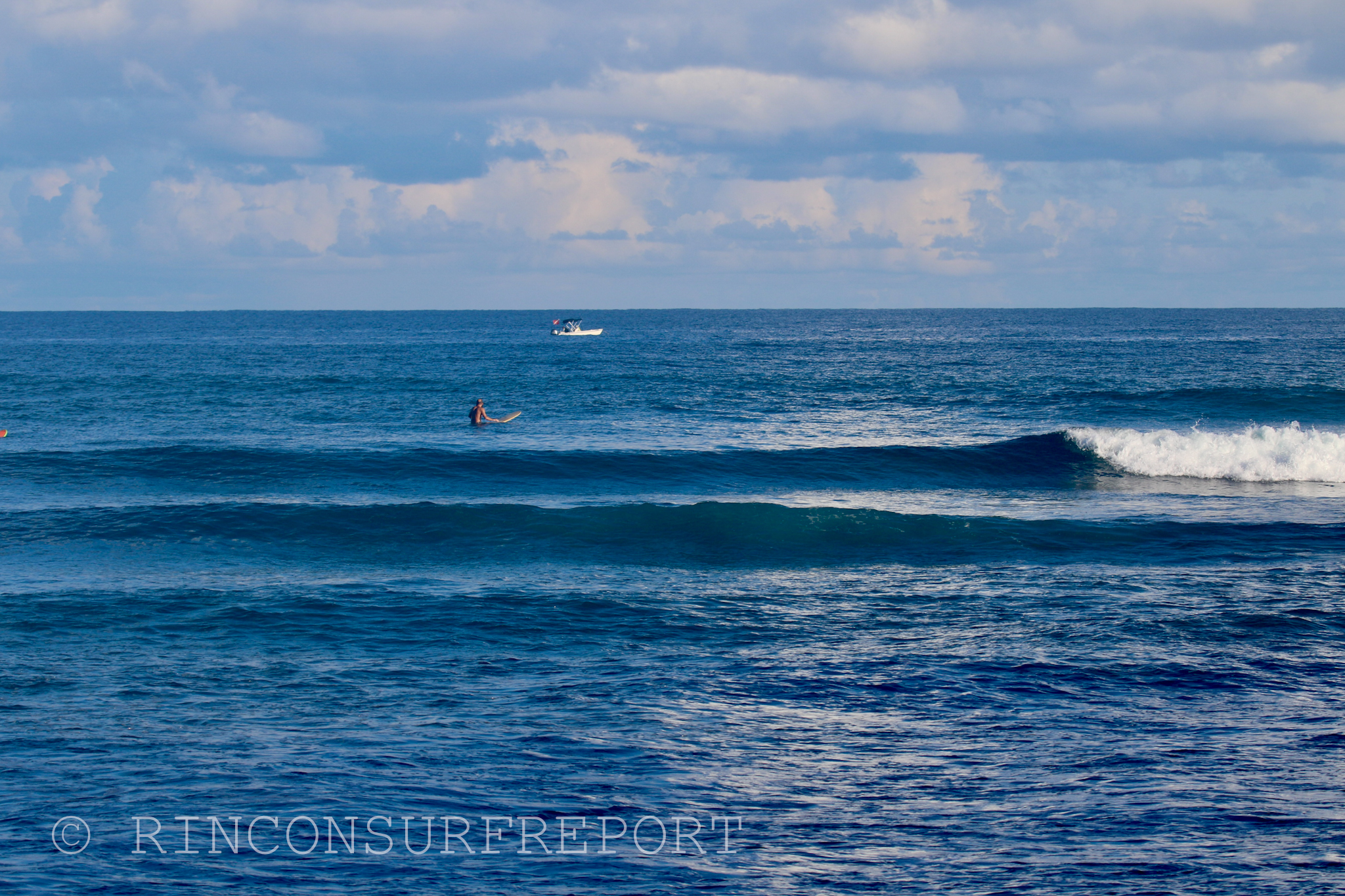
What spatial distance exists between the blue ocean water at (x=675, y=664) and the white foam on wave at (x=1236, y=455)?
138 mm

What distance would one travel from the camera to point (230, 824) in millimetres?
8258

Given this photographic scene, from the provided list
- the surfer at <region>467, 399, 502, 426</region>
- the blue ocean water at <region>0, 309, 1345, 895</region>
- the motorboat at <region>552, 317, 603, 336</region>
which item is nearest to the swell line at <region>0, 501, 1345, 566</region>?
the blue ocean water at <region>0, 309, 1345, 895</region>

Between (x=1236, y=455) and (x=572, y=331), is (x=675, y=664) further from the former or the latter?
(x=572, y=331)

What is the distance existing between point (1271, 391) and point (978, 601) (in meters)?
40.6

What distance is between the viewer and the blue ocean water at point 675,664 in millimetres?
7816

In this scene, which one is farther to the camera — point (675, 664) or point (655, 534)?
point (655, 534)

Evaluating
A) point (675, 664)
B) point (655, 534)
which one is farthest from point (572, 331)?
point (675, 664)

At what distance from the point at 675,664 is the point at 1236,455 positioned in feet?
77.9

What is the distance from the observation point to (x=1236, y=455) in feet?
96.4

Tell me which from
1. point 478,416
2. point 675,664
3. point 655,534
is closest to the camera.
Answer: point 675,664

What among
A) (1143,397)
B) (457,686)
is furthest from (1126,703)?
(1143,397)

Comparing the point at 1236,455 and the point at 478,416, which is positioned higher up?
the point at 478,416

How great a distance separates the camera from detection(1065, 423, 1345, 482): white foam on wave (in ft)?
93.4

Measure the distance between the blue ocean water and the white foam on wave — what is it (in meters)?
0.14
